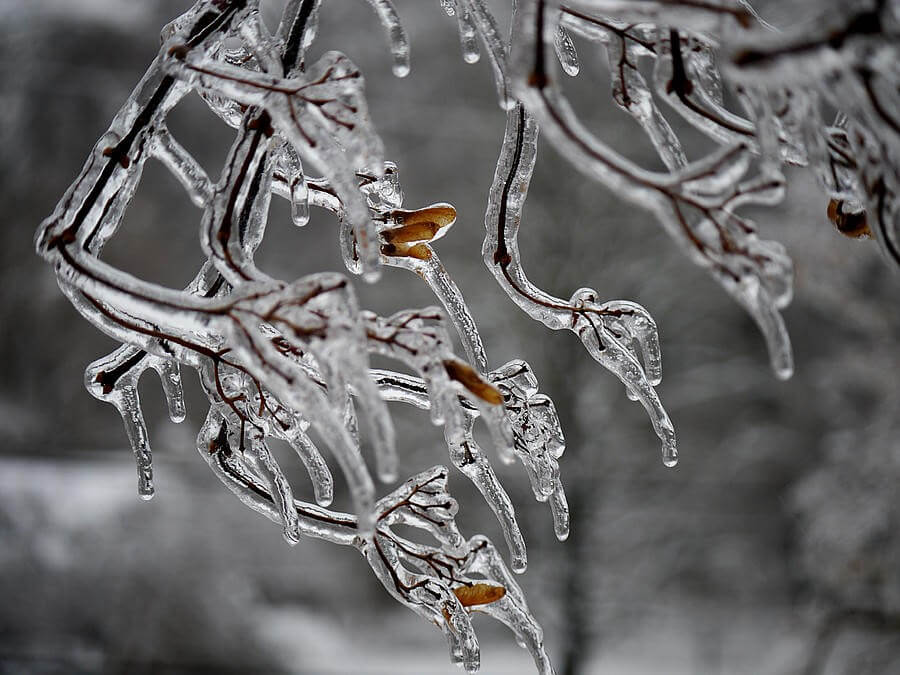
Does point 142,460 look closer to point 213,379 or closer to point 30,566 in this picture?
point 213,379

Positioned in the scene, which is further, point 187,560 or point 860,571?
point 187,560

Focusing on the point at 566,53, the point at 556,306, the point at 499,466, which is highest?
the point at 566,53

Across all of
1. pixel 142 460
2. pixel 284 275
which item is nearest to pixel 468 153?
pixel 284 275

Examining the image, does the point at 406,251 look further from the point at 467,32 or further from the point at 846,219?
the point at 846,219

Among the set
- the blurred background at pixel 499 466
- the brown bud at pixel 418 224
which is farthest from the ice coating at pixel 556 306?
the blurred background at pixel 499 466

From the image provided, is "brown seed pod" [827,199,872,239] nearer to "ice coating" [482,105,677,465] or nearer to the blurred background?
"ice coating" [482,105,677,465]

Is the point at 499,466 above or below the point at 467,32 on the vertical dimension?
below

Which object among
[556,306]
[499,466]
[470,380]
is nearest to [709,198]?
[470,380]
